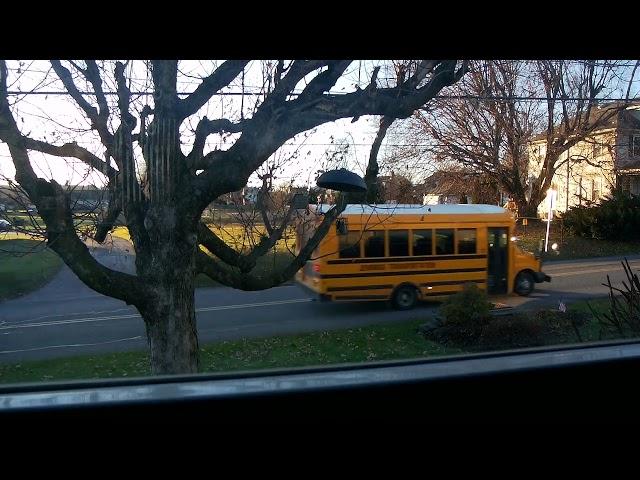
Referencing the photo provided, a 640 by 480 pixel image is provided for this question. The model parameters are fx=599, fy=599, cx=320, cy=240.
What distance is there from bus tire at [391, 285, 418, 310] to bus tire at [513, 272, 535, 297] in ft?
5.66

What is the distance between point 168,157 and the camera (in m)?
4.45

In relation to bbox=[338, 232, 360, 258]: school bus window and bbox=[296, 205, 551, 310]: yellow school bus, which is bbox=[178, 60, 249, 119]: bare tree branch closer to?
bbox=[338, 232, 360, 258]: school bus window

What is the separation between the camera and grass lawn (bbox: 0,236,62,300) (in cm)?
459

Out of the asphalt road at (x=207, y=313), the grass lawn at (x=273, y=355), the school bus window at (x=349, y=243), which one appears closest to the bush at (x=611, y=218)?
the asphalt road at (x=207, y=313)

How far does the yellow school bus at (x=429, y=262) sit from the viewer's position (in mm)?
9641

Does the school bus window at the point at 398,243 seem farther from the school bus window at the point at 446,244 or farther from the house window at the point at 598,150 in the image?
the house window at the point at 598,150

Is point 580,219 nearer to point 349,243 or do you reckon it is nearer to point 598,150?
point 598,150

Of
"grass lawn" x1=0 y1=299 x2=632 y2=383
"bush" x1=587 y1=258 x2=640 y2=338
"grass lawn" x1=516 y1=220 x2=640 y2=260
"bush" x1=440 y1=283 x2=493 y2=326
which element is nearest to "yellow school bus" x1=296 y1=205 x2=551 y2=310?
"grass lawn" x1=516 y1=220 x2=640 y2=260

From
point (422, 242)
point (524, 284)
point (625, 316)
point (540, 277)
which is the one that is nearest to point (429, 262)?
point (422, 242)

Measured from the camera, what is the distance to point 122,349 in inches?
289

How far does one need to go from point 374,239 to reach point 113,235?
516 cm

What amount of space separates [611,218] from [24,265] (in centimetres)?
897
